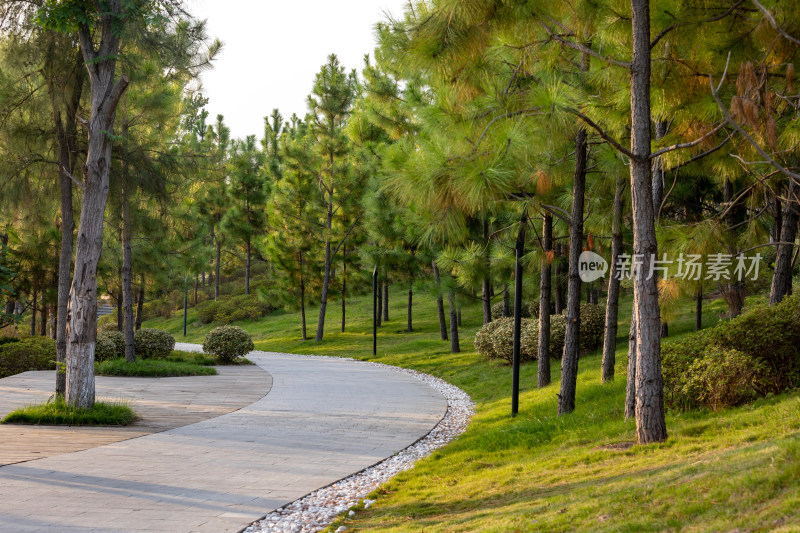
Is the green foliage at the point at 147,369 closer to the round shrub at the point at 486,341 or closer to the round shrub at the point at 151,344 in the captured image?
the round shrub at the point at 151,344

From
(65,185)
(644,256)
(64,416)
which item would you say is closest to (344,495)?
(644,256)

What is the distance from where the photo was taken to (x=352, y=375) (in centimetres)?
1596

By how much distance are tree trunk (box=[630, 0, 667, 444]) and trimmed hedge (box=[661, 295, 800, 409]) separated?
123cm

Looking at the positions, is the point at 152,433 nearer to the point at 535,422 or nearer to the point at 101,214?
the point at 101,214

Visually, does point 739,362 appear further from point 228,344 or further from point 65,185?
point 228,344

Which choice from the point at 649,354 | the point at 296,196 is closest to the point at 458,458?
the point at 649,354

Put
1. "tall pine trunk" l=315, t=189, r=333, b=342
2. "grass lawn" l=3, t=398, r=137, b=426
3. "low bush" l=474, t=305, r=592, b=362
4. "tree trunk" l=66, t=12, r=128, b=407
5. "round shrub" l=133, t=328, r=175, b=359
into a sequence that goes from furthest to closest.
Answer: "tall pine trunk" l=315, t=189, r=333, b=342 → "round shrub" l=133, t=328, r=175, b=359 → "low bush" l=474, t=305, r=592, b=362 → "tree trunk" l=66, t=12, r=128, b=407 → "grass lawn" l=3, t=398, r=137, b=426

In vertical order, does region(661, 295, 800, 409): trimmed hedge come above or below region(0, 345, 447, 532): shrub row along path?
above

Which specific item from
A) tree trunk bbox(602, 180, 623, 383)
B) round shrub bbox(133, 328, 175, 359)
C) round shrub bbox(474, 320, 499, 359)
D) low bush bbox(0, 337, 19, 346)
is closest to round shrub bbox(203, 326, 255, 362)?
round shrub bbox(133, 328, 175, 359)

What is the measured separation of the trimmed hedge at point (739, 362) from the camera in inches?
248

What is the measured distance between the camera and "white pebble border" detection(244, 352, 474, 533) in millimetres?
4809

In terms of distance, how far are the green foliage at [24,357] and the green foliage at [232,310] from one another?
67.6 feet

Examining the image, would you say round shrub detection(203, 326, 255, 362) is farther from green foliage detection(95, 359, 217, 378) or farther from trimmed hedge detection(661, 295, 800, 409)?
trimmed hedge detection(661, 295, 800, 409)

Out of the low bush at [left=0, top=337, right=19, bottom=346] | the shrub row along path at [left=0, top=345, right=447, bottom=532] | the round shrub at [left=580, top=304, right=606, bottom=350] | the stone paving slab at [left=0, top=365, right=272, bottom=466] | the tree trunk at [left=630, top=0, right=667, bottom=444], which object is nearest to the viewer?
the shrub row along path at [left=0, top=345, right=447, bottom=532]
